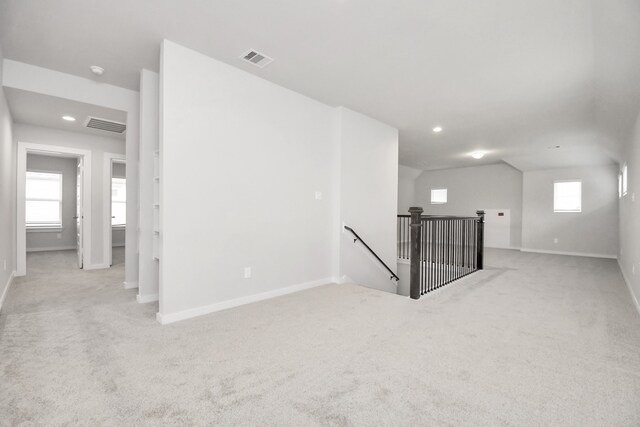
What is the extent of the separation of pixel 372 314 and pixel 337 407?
1.58 metres

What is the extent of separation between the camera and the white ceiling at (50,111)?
3701 millimetres

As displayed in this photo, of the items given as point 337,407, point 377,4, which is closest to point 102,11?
point 377,4

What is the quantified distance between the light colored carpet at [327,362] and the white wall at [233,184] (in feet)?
1.42

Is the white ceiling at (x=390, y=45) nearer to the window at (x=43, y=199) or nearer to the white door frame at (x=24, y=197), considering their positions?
the white door frame at (x=24, y=197)

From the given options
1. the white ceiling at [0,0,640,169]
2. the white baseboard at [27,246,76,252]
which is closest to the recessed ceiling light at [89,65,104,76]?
the white ceiling at [0,0,640,169]

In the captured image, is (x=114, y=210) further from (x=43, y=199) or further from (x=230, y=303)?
(x=230, y=303)

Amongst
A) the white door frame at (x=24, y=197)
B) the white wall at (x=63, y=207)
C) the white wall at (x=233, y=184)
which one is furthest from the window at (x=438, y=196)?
the white wall at (x=63, y=207)

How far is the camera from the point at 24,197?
5082 millimetres

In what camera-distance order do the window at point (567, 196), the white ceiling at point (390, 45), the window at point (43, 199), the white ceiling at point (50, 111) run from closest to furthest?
the white ceiling at point (390, 45), the white ceiling at point (50, 111), the window at point (43, 199), the window at point (567, 196)

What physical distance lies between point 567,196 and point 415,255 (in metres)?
7.17

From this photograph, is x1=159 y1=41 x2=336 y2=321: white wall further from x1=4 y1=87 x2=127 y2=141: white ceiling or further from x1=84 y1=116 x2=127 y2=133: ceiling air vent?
x1=84 y1=116 x2=127 y2=133: ceiling air vent

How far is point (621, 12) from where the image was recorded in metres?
2.22

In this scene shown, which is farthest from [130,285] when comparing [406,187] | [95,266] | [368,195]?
[406,187]

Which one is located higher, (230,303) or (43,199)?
(43,199)
